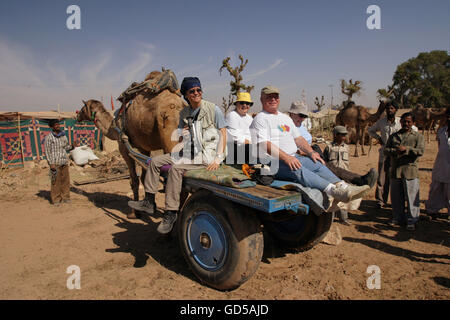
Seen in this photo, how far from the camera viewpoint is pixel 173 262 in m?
3.67

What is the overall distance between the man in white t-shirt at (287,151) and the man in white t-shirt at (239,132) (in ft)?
2.22

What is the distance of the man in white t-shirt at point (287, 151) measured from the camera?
2715 mm

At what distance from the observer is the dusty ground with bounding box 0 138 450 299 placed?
118 inches

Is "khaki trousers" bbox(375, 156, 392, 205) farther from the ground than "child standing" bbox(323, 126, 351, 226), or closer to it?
closer to it

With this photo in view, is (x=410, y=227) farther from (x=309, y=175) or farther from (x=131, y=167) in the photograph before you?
(x=131, y=167)

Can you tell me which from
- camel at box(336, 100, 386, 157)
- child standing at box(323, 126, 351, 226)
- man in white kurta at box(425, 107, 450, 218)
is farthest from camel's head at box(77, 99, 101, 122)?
camel at box(336, 100, 386, 157)

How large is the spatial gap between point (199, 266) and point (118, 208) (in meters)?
4.02

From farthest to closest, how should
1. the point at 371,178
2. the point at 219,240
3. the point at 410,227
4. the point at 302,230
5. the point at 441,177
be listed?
the point at 441,177, the point at 410,227, the point at 302,230, the point at 219,240, the point at 371,178

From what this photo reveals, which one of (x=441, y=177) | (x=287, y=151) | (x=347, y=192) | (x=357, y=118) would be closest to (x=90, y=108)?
(x=287, y=151)

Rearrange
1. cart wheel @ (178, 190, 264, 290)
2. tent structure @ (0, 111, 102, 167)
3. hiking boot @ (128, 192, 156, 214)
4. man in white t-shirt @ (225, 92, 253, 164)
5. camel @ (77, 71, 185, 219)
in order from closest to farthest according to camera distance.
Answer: cart wheel @ (178, 190, 264, 290) < hiking boot @ (128, 192, 156, 214) < man in white t-shirt @ (225, 92, 253, 164) < camel @ (77, 71, 185, 219) < tent structure @ (0, 111, 102, 167)

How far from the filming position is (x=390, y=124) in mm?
5684

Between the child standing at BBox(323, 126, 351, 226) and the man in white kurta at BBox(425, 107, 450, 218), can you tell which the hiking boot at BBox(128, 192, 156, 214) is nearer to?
the child standing at BBox(323, 126, 351, 226)

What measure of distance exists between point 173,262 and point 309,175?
214cm

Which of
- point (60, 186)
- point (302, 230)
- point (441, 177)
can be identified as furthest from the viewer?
point (60, 186)
